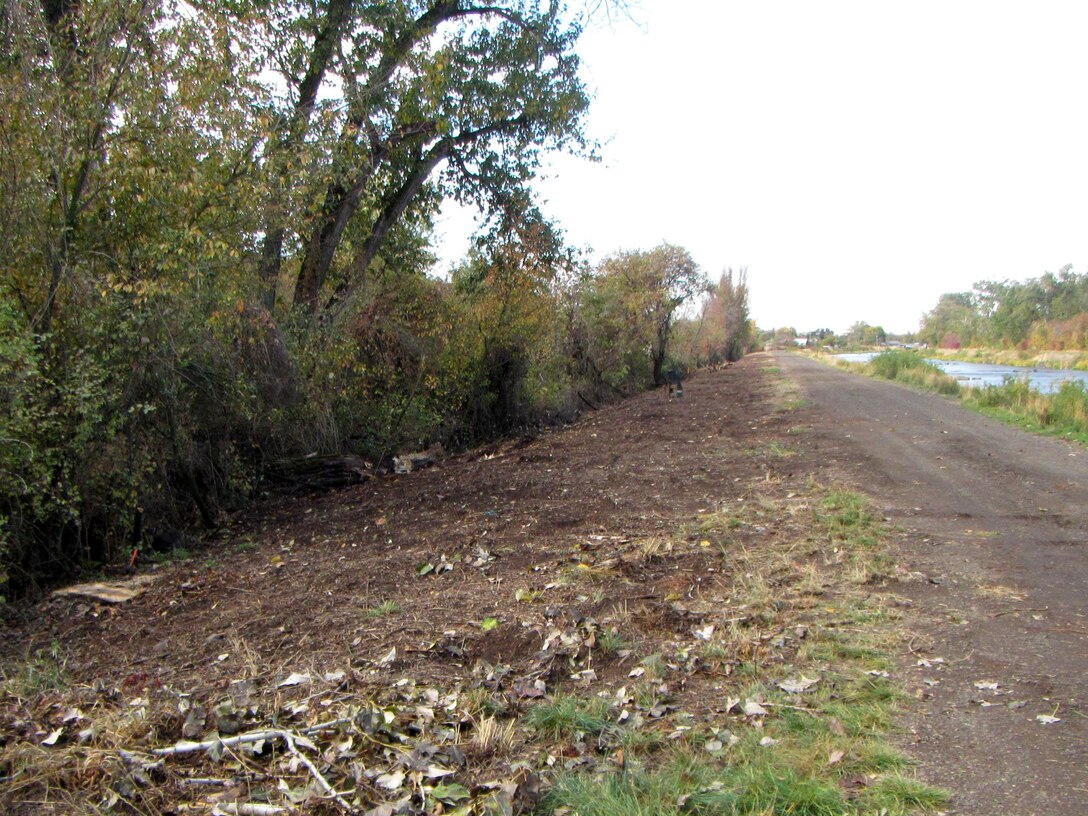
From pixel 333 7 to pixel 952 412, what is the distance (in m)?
15.3

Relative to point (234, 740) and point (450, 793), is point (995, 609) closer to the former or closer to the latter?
point (450, 793)

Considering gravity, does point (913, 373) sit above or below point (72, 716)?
above

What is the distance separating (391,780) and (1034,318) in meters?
86.2

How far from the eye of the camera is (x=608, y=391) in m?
27.9

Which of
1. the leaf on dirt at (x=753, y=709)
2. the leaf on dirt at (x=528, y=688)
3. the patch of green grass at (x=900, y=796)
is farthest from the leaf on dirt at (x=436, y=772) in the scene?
the patch of green grass at (x=900, y=796)

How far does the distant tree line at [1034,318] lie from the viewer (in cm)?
6078

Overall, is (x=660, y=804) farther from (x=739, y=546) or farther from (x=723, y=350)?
(x=723, y=350)

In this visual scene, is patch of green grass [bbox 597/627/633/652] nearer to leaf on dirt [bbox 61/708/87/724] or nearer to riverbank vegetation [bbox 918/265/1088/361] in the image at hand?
leaf on dirt [bbox 61/708/87/724]

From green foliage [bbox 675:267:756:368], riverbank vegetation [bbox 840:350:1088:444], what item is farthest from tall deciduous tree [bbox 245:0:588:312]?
green foliage [bbox 675:267:756:368]

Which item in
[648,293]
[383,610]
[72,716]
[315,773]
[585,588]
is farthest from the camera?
[648,293]

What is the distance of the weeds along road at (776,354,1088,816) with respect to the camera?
344cm

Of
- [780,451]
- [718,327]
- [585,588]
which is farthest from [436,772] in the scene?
[718,327]

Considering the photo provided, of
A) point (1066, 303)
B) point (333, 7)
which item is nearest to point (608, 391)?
point (333, 7)

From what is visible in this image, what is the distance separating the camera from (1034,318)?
250ft
